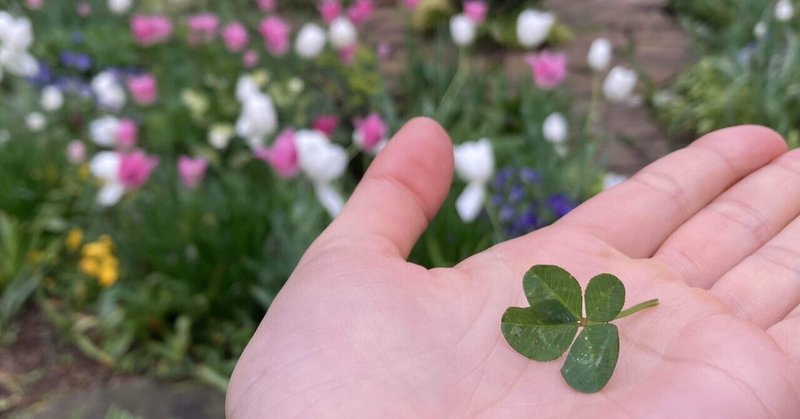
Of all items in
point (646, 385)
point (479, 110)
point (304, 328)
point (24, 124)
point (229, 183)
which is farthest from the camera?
point (479, 110)

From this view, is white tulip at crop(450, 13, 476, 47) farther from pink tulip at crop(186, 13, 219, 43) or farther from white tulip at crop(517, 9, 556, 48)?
pink tulip at crop(186, 13, 219, 43)

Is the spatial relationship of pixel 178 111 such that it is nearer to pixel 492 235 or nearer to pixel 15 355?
pixel 15 355

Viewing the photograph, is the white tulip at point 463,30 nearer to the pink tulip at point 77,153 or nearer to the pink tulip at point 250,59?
the pink tulip at point 250,59

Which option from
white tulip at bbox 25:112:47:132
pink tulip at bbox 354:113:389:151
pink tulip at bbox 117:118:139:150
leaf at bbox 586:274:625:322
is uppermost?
leaf at bbox 586:274:625:322

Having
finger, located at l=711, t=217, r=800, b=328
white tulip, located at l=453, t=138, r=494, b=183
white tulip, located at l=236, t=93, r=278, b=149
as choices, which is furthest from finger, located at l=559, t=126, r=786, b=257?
white tulip, located at l=236, t=93, r=278, b=149

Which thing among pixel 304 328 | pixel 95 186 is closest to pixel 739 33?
pixel 95 186

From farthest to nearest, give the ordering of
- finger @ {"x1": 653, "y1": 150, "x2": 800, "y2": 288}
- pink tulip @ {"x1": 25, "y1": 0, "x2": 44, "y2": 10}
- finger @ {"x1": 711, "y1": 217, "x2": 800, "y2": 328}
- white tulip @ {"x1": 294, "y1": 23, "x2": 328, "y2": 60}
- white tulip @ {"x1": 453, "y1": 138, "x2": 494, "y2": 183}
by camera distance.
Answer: pink tulip @ {"x1": 25, "y1": 0, "x2": 44, "y2": 10} < white tulip @ {"x1": 294, "y1": 23, "x2": 328, "y2": 60} < white tulip @ {"x1": 453, "y1": 138, "x2": 494, "y2": 183} < finger @ {"x1": 653, "y1": 150, "x2": 800, "y2": 288} < finger @ {"x1": 711, "y1": 217, "x2": 800, "y2": 328}
